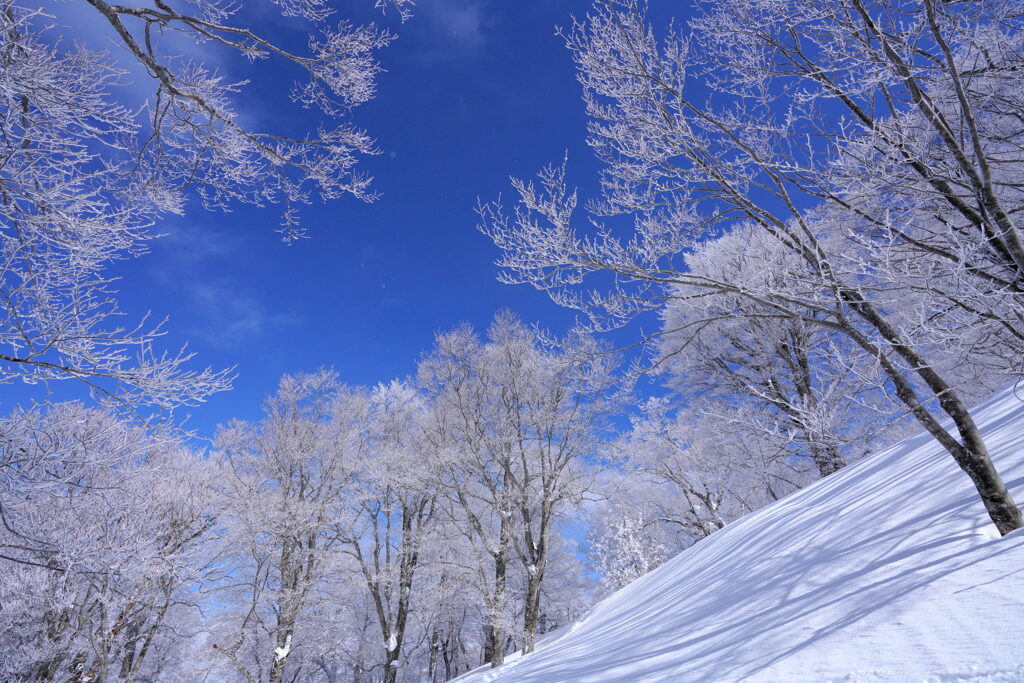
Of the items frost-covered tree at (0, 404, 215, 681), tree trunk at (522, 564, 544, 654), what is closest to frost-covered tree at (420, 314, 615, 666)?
tree trunk at (522, 564, 544, 654)

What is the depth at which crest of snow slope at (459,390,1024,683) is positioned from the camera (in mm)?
1688

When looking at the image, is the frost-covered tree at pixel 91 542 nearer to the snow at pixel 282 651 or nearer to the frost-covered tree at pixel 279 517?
the frost-covered tree at pixel 279 517

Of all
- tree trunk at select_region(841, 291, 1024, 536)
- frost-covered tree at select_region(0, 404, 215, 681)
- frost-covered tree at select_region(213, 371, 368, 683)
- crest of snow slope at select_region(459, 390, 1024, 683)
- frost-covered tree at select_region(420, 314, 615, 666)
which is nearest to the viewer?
crest of snow slope at select_region(459, 390, 1024, 683)

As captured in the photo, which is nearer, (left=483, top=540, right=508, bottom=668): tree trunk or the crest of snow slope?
the crest of snow slope

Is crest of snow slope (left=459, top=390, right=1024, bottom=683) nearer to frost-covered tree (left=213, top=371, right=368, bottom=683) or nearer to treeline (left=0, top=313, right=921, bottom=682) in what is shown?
treeline (left=0, top=313, right=921, bottom=682)

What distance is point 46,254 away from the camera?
353 centimetres

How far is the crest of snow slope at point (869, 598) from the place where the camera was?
1688 mm

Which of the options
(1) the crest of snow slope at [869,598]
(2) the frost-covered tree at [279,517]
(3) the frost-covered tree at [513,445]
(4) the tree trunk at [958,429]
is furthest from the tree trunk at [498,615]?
A: (4) the tree trunk at [958,429]

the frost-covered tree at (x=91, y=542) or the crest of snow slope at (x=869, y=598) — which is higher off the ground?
the frost-covered tree at (x=91, y=542)

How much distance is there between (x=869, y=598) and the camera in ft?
7.16

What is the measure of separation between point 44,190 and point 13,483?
2.07 meters

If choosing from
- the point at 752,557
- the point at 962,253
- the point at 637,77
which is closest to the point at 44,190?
the point at 637,77

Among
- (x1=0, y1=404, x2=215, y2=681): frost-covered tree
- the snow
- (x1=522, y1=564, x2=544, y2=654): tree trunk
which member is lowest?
(x1=522, y1=564, x2=544, y2=654): tree trunk

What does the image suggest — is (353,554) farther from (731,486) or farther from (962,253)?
(962,253)
